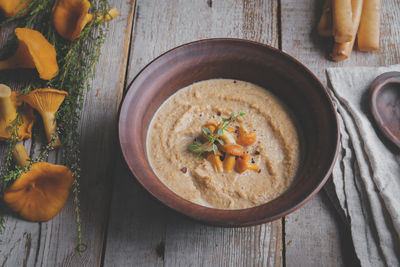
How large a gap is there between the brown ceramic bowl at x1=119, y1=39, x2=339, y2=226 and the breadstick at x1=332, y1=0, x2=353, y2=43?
523 mm

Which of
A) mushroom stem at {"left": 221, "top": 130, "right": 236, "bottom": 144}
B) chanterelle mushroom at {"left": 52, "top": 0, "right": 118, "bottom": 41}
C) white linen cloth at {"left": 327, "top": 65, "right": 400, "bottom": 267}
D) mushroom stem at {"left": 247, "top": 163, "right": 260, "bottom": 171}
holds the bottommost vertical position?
white linen cloth at {"left": 327, "top": 65, "right": 400, "bottom": 267}

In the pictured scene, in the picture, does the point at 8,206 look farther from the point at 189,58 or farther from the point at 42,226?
the point at 189,58

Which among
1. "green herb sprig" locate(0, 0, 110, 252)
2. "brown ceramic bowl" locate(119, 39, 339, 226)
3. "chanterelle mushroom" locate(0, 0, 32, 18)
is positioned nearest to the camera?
"brown ceramic bowl" locate(119, 39, 339, 226)

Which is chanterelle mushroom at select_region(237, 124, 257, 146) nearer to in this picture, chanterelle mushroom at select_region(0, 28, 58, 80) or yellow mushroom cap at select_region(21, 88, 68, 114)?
yellow mushroom cap at select_region(21, 88, 68, 114)

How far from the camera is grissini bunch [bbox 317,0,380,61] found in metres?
2.19

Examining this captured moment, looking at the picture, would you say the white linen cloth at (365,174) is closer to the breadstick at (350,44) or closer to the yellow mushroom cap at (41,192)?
the breadstick at (350,44)

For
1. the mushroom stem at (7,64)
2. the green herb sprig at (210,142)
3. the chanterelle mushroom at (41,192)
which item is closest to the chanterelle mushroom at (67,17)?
the mushroom stem at (7,64)

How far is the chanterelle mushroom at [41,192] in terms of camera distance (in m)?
1.83

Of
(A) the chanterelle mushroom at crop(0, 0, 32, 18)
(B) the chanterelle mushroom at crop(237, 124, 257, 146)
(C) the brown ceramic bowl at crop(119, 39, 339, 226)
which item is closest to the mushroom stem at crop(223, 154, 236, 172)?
(B) the chanterelle mushroom at crop(237, 124, 257, 146)

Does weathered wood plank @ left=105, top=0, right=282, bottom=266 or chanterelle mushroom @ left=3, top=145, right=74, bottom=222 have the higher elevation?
chanterelle mushroom @ left=3, top=145, right=74, bottom=222

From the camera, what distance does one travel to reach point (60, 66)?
2227mm

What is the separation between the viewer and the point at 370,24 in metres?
2.26

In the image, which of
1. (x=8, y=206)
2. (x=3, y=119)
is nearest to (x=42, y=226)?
(x=8, y=206)

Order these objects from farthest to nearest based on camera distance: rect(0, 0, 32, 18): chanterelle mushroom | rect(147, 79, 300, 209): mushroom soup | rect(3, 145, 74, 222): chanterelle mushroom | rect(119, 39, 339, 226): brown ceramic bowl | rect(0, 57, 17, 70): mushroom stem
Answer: rect(0, 0, 32, 18): chanterelle mushroom → rect(0, 57, 17, 70): mushroom stem → rect(3, 145, 74, 222): chanterelle mushroom → rect(147, 79, 300, 209): mushroom soup → rect(119, 39, 339, 226): brown ceramic bowl
